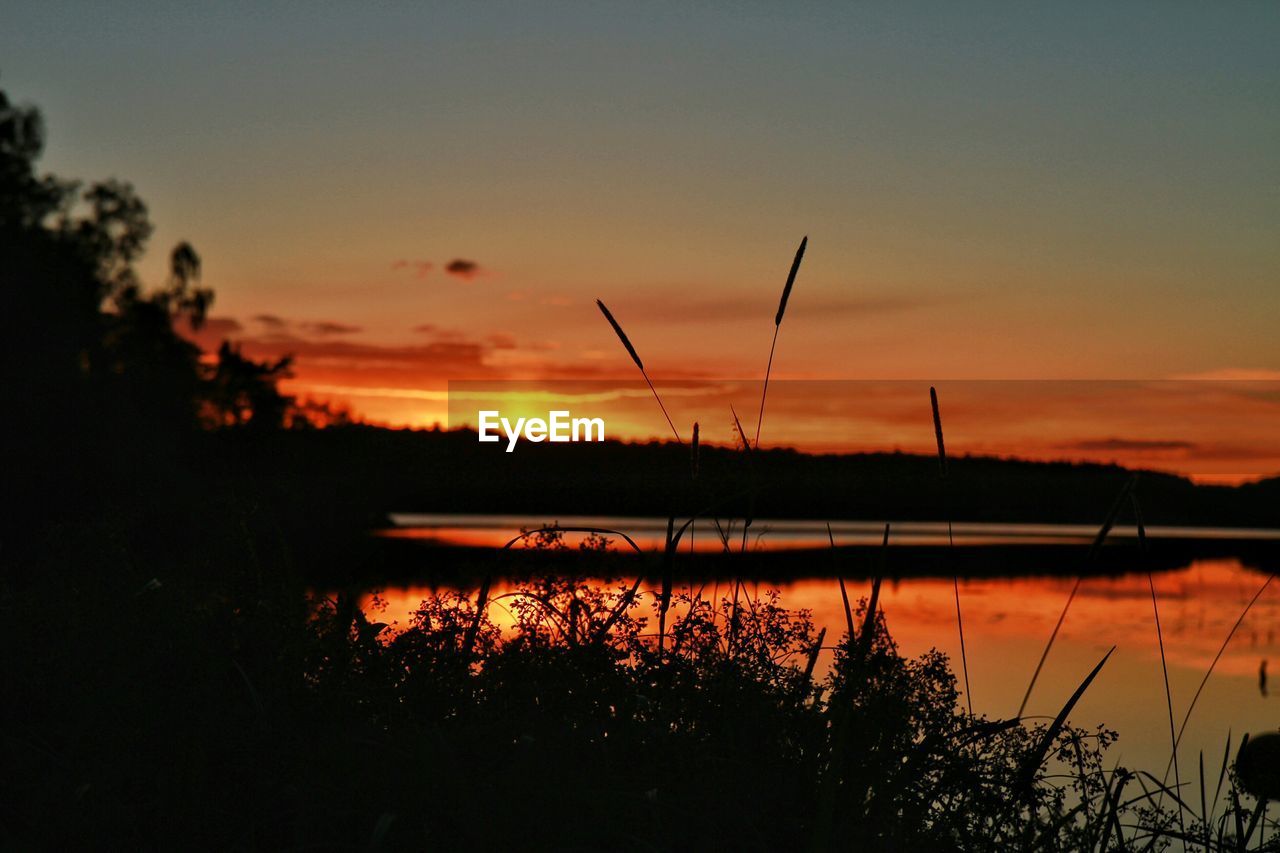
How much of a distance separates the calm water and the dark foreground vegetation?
61 cm

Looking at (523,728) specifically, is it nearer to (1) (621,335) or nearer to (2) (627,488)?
(1) (621,335)

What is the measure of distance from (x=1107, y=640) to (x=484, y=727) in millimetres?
12883

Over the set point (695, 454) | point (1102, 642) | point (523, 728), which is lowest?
point (1102, 642)

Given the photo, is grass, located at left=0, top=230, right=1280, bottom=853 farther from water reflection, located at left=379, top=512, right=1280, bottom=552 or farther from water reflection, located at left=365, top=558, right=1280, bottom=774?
water reflection, located at left=379, top=512, right=1280, bottom=552

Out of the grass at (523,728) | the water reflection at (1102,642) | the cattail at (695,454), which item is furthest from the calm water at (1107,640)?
the grass at (523,728)

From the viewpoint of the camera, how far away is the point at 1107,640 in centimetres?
1439

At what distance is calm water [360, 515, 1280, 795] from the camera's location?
9.81 meters

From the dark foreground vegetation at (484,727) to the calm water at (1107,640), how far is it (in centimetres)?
61

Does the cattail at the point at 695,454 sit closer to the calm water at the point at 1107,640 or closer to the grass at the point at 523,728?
the grass at the point at 523,728

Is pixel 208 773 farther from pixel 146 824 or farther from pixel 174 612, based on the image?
pixel 174 612

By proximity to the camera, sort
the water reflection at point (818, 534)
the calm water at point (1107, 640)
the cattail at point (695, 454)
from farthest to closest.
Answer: the water reflection at point (818, 534)
the calm water at point (1107, 640)
the cattail at point (695, 454)

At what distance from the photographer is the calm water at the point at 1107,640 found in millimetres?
9812

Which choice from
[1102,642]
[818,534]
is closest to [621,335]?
[1102,642]

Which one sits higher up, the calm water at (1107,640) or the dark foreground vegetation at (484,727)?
A: the dark foreground vegetation at (484,727)
